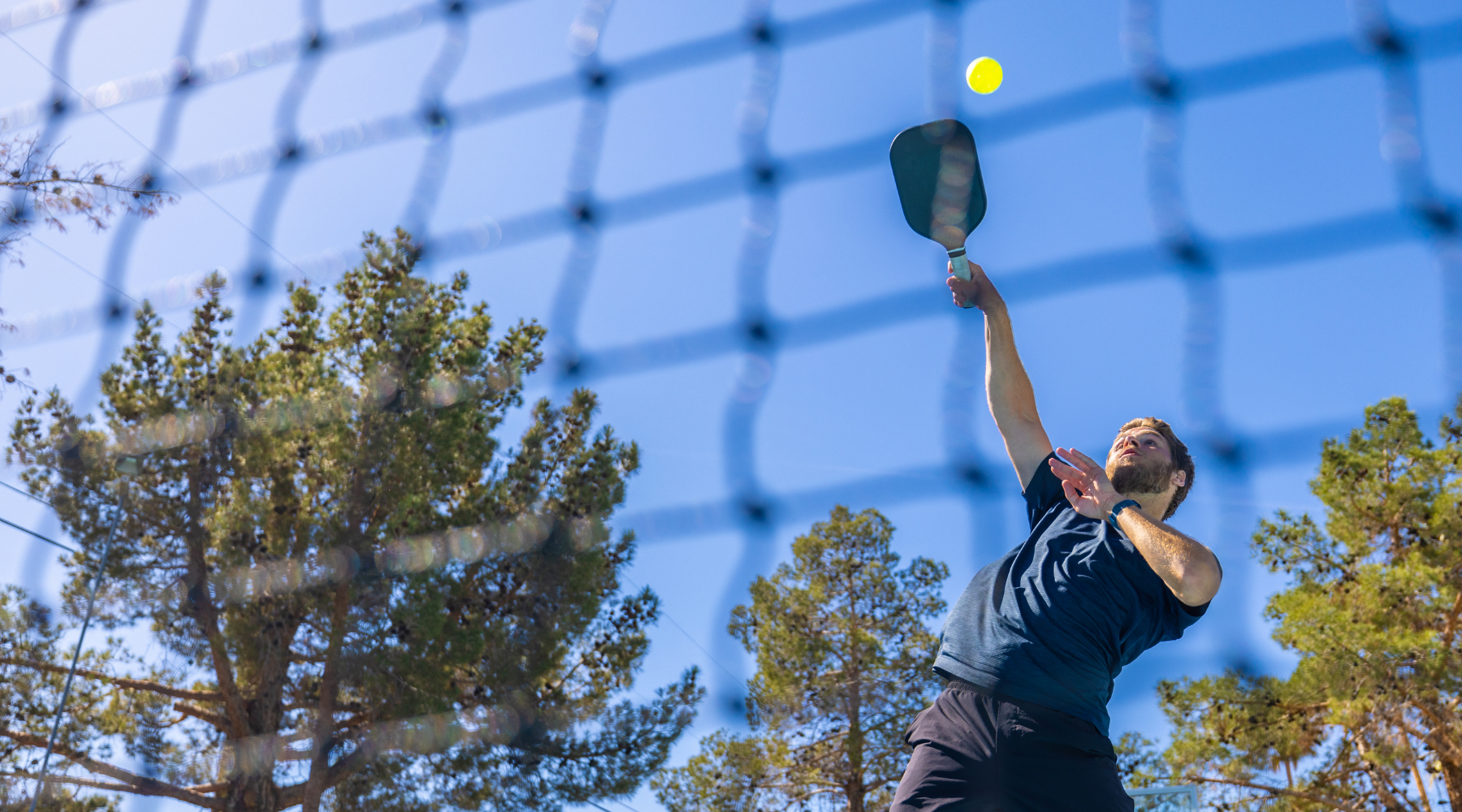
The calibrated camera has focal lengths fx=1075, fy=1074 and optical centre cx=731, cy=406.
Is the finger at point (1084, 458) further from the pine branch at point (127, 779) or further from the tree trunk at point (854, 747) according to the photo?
the tree trunk at point (854, 747)

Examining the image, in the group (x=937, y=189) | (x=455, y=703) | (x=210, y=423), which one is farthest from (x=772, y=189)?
(x=210, y=423)

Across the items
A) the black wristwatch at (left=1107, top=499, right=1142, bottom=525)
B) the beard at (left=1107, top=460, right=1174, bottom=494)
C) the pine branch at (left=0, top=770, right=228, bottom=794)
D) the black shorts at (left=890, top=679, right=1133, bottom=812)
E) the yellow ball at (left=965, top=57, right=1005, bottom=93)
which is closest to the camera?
the black shorts at (left=890, top=679, right=1133, bottom=812)

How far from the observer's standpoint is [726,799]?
11.4m

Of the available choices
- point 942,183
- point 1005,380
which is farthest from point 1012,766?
point 942,183

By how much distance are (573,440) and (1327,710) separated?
271 inches

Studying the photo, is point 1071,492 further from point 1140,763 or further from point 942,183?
point 1140,763

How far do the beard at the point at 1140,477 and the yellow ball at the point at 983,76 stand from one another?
1239 mm

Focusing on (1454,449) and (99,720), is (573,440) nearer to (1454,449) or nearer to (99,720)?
(99,720)

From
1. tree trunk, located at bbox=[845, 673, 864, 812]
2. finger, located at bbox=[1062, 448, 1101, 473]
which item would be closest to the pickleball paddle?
finger, located at bbox=[1062, 448, 1101, 473]

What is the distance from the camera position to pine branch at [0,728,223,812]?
8844 mm

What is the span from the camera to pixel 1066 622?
149 cm

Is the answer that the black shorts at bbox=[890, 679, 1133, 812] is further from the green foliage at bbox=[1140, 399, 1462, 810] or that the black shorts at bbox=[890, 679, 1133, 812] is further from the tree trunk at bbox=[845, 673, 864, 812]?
the tree trunk at bbox=[845, 673, 864, 812]

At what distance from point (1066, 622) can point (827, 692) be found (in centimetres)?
1045

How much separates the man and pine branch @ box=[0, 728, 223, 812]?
356 inches
